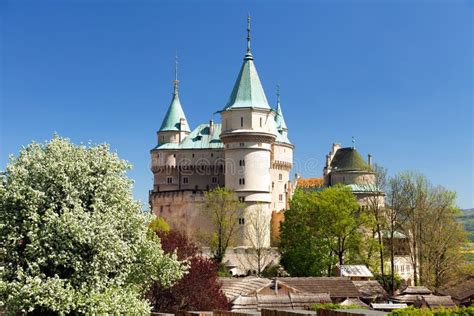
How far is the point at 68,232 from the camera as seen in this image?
20.6 metres

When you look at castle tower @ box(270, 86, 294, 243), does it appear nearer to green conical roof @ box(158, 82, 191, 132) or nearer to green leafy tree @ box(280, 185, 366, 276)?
green conical roof @ box(158, 82, 191, 132)

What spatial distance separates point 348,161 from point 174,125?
1077 inches

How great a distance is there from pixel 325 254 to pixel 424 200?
11.1 m

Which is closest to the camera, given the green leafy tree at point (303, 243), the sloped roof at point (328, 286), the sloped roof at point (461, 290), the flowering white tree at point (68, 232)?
the flowering white tree at point (68, 232)

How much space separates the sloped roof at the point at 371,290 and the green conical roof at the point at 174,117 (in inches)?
1943

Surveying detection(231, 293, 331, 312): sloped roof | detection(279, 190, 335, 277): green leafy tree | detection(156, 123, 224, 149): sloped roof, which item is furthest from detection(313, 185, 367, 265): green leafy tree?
detection(156, 123, 224, 149): sloped roof

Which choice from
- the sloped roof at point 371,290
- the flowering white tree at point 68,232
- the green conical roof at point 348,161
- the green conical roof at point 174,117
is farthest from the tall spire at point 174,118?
the flowering white tree at point 68,232

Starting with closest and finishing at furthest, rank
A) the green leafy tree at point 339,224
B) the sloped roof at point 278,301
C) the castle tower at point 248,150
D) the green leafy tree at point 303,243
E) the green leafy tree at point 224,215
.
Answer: the sloped roof at point 278,301 → the green leafy tree at point 303,243 → the green leafy tree at point 339,224 → the green leafy tree at point 224,215 → the castle tower at point 248,150

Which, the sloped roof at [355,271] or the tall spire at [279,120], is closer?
the sloped roof at [355,271]

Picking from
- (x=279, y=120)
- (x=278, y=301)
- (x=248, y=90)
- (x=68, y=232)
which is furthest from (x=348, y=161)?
(x=68, y=232)

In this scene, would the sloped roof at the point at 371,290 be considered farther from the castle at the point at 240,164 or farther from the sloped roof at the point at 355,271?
the castle at the point at 240,164

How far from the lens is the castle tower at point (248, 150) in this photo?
83750 millimetres

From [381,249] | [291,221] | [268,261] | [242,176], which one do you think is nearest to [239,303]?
[381,249]

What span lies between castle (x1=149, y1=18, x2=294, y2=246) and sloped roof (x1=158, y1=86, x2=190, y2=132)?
0.13 metres
